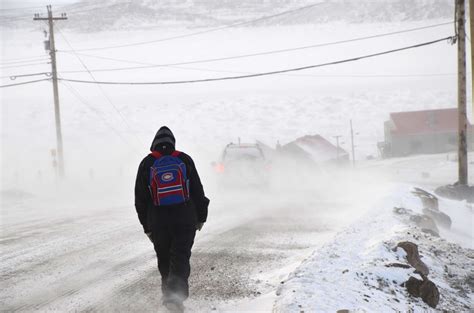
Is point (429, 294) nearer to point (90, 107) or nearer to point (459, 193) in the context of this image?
point (459, 193)

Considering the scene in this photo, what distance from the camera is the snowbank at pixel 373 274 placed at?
5.06 meters

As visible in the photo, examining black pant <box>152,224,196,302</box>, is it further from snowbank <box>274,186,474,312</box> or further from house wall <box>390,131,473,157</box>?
house wall <box>390,131,473,157</box>

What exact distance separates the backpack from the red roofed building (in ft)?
237

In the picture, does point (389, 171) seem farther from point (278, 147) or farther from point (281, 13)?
point (281, 13)

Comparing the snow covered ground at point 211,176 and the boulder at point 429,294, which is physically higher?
the snow covered ground at point 211,176

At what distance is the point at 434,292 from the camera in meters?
6.26

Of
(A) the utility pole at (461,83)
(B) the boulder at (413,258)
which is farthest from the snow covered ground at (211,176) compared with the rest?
(A) the utility pole at (461,83)

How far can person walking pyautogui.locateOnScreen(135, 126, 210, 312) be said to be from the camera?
4898mm

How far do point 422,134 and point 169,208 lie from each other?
2969 inches

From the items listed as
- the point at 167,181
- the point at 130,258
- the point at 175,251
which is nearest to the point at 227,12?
the point at 130,258

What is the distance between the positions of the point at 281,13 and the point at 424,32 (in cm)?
Answer: 5197

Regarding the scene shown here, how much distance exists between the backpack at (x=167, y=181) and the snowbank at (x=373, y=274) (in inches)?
57.5

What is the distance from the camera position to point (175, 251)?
16.3 feet

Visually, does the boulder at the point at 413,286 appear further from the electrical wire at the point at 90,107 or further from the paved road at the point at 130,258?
the electrical wire at the point at 90,107
